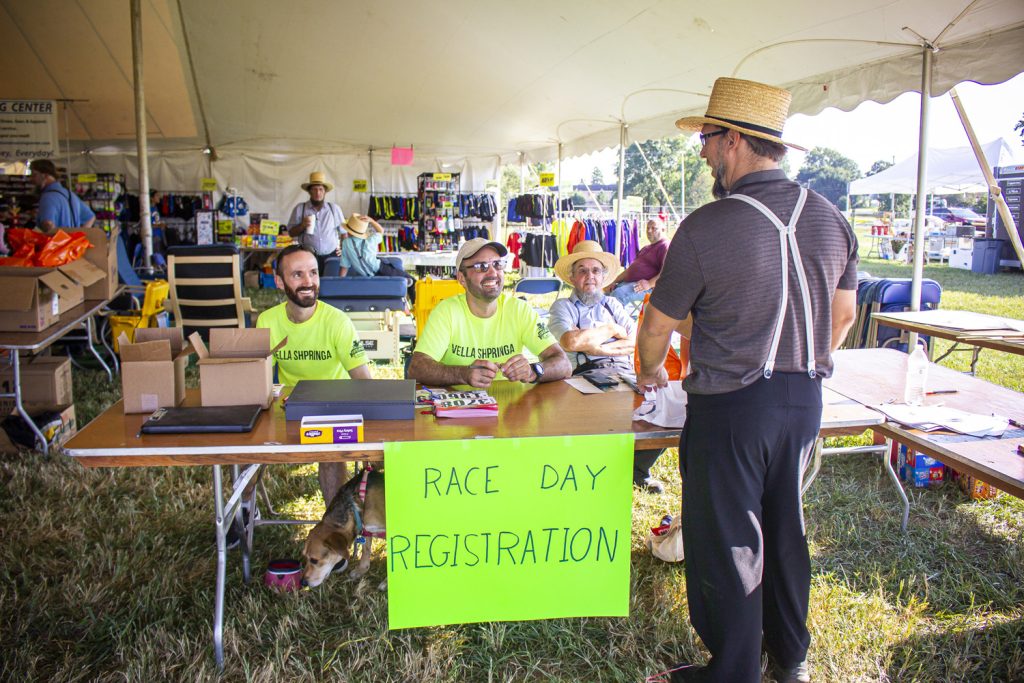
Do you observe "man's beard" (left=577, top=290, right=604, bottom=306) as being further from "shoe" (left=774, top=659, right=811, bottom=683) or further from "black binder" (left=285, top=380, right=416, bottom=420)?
"shoe" (left=774, top=659, right=811, bottom=683)

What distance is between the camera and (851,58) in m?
4.86

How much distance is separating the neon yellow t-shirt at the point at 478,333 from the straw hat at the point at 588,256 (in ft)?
2.77

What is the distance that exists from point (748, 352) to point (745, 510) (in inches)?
17.1

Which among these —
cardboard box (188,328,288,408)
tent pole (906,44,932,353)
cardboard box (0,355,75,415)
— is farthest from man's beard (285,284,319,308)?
tent pole (906,44,932,353)

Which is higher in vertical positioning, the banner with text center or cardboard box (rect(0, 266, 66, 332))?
cardboard box (rect(0, 266, 66, 332))

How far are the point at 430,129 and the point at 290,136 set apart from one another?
2.54 metres

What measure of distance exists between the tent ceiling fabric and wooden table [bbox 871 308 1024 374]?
55.3 inches

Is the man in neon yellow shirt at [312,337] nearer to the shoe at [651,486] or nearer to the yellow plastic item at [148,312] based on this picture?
the shoe at [651,486]

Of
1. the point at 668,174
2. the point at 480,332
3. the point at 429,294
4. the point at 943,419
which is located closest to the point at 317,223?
the point at 429,294

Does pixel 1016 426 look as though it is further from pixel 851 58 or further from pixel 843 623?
pixel 851 58

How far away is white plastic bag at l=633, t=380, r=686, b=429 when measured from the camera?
233 cm

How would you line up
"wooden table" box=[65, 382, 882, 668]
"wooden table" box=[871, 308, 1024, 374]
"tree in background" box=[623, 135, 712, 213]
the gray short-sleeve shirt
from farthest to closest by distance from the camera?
"tree in background" box=[623, 135, 712, 213], "wooden table" box=[871, 308, 1024, 374], "wooden table" box=[65, 382, 882, 668], the gray short-sleeve shirt

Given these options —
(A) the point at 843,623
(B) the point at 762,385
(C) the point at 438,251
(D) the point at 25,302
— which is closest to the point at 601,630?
(A) the point at 843,623

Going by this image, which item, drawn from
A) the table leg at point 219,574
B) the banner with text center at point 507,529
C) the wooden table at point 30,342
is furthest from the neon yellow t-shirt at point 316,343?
the wooden table at point 30,342
